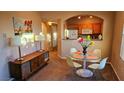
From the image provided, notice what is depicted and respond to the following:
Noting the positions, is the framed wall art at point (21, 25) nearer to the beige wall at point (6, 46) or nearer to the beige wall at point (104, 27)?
the beige wall at point (6, 46)

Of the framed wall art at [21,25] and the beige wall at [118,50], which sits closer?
the beige wall at [118,50]

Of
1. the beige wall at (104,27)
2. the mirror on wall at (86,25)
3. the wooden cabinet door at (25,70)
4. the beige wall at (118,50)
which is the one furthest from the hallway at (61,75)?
the mirror on wall at (86,25)

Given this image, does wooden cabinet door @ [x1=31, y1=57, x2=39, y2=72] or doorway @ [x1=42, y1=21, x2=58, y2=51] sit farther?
doorway @ [x1=42, y1=21, x2=58, y2=51]

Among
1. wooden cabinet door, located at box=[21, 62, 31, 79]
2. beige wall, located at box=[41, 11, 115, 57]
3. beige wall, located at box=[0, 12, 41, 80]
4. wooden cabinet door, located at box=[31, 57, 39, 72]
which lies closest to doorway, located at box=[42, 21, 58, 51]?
beige wall, located at box=[41, 11, 115, 57]

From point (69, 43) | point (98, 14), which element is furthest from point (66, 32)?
point (98, 14)

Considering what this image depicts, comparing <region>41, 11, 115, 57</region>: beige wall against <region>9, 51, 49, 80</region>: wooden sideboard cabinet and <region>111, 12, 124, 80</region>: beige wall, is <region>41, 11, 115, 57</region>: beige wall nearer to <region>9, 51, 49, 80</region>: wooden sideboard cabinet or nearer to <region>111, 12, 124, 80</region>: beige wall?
<region>111, 12, 124, 80</region>: beige wall

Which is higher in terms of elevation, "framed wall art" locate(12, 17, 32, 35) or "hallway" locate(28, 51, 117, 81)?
"framed wall art" locate(12, 17, 32, 35)

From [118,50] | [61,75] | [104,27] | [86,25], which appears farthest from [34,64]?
[86,25]

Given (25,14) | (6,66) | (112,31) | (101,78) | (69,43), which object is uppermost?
(25,14)

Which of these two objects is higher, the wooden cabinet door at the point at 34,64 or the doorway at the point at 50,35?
the doorway at the point at 50,35

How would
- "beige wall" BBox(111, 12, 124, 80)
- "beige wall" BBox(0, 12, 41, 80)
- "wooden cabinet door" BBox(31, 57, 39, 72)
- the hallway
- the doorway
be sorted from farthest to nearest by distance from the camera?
the doorway
"wooden cabinet door" BBox(31, 57, 39, 72)
the hallway
"beige wall" BBox(111, 12, 124, 80)
"beige wall" BBox(0, 12, 41, 80)

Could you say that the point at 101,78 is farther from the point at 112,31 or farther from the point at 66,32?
the point at 66,32
